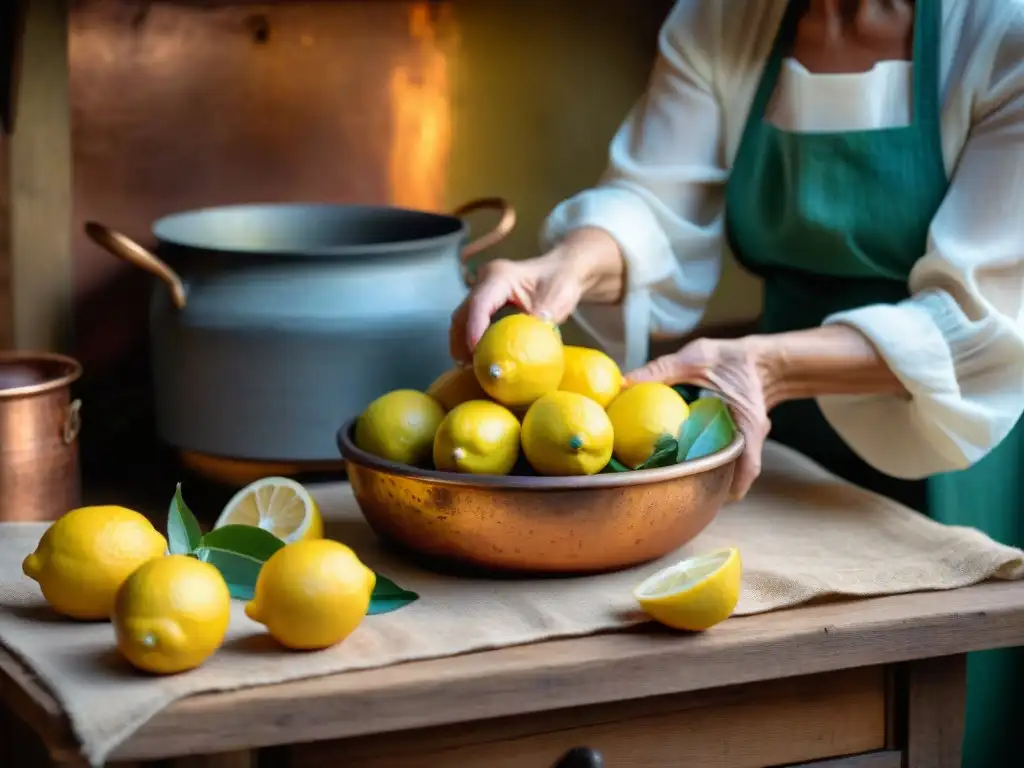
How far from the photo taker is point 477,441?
1.15 meters

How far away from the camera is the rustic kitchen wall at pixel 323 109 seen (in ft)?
5.94

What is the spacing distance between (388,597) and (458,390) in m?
0.22

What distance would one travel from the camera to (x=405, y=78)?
1961 millimetres

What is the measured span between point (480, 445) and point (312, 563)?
0.19 meters

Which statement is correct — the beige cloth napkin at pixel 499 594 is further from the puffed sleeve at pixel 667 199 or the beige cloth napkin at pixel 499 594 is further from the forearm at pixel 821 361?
the puffed sleeve at pixel 667 199

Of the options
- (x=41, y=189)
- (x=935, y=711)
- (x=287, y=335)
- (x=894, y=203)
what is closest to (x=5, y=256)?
(x=41, y=189)

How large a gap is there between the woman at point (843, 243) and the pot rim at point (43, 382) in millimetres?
386

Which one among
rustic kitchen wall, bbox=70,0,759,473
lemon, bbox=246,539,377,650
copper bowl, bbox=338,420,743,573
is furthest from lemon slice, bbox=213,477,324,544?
rustic kitchen wall, bbox=70,0,759,473

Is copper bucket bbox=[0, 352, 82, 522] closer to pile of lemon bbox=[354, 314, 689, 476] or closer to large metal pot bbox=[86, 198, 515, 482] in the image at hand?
large metal pot bbox=[86, 198, 515, 482]

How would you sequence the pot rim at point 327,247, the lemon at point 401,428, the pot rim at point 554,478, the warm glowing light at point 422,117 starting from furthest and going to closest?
the warm glowing light at point 422,117 < the pot rim at point 327,247 < the lemon at point 401,428 < the pot rim at point 554,478

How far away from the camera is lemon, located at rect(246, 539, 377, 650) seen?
1016 millimetres

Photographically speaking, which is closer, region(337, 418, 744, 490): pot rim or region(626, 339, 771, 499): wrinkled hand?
region(337, 418, 744, 490): pot rim

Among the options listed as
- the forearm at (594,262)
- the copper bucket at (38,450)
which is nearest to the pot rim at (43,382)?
the copper bucket at (38,450)

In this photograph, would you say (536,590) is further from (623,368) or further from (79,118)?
(79,118)
